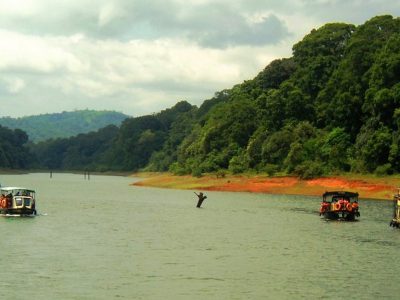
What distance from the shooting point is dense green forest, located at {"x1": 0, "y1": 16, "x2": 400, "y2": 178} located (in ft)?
391

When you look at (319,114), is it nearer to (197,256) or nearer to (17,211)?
(17,211)

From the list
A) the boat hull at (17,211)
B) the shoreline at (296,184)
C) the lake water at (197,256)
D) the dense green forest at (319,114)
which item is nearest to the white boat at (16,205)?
the boat hull at (17,211)

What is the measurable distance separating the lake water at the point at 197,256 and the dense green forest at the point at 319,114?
4230cm

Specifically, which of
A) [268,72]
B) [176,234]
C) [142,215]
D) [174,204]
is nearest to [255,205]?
[174,204]

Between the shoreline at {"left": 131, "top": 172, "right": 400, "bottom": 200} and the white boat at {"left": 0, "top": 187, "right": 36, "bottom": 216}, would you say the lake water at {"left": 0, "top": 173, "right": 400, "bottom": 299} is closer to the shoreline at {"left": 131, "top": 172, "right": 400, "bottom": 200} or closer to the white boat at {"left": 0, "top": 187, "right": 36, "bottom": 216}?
the white boat at {"left": 0, "top": 187, "right": 36, "bottom": 216}

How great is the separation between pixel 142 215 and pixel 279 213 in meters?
15.6

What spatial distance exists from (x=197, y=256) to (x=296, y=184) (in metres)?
80.1

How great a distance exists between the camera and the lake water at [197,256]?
1423 inches

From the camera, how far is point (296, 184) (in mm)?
125562

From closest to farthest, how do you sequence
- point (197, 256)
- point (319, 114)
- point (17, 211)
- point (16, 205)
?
1. point (197, 256)
2. point (17, 211)
3. point (16, 205)
4. point (319, 114)

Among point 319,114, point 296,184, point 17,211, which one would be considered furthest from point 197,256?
point 319,114

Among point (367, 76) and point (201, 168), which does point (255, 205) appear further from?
point (201, 168)

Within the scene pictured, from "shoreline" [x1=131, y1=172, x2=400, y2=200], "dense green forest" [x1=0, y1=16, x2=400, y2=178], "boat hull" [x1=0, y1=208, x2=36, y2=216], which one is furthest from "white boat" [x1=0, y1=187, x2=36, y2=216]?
"dense green forest" [x1=0, y1=16, x2=400, y2=178]

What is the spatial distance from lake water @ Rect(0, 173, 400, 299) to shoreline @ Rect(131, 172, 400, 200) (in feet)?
99.9
